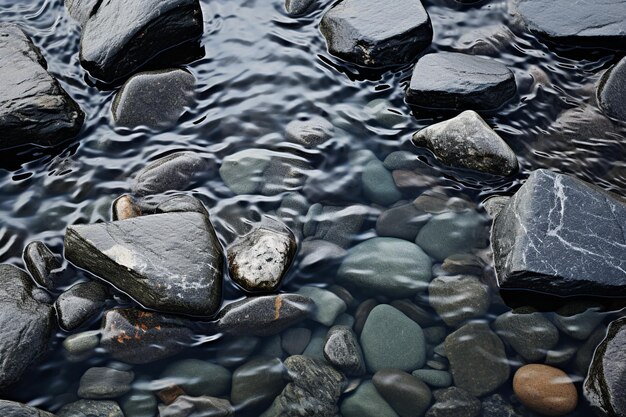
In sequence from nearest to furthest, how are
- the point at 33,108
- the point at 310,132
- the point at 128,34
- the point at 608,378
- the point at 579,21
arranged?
the point at 608,378
the point at 33,108
the point at 310,132
the point at 128,34
the point at 579,21

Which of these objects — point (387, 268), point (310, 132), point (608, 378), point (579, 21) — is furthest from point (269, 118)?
point (608, 378)

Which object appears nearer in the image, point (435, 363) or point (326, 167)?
point (435, 363)

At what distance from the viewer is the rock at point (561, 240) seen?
158 inches

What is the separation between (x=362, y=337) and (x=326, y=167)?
1.45 m

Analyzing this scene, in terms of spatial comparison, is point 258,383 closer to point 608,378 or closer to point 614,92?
point 608,378

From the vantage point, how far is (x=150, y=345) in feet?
12.8

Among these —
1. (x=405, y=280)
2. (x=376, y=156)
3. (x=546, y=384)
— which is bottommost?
(x=546, y=384)

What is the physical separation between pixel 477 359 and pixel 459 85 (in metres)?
2.31

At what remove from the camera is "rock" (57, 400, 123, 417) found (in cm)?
364

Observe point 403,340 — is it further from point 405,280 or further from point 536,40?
point 536,40

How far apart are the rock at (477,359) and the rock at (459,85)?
6.54 feet

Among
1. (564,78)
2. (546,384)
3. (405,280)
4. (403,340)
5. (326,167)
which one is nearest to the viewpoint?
(546,384)

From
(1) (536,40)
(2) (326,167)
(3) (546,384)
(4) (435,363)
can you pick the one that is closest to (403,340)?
(4) (435,363)

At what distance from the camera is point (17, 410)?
135 inches
